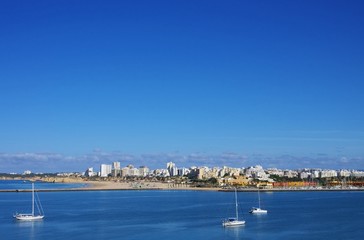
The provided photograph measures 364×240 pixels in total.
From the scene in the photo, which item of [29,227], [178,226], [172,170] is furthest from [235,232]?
[172,170]

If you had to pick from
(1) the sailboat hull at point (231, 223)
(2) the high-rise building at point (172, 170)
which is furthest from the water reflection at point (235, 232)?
(2) the high-rise building at point (172, 170)

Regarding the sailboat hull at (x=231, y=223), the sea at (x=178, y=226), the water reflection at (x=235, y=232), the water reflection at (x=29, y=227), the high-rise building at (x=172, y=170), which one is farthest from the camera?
the high-rise building at (x=172, y=170)

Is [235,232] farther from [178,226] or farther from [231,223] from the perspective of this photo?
[178,226]

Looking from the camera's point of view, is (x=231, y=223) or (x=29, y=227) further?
(x=29, y=227)

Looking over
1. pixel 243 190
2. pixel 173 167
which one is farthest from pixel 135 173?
pixel 243 190

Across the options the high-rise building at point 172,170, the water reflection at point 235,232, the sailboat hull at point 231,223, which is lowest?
the water reflection at point 235,232

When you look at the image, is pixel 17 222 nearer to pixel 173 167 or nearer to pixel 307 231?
pixel 307 231

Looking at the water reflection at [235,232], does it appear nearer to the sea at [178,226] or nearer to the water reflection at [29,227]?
the sea at [178,226]

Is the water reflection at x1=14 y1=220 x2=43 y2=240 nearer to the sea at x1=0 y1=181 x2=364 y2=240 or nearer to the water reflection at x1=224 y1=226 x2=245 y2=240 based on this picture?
the sea at x1=0 y1=181 x2=364 y2=240

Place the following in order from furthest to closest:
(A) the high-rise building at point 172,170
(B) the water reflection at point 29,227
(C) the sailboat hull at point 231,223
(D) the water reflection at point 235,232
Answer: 1. (A) the high-rise building at point 172,170
2. (C) the sailboat hull at point 231,223
3. (B) the water reflection at point 29,227
4. (D) the water reflection at point 235,232

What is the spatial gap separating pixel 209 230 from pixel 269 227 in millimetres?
4242

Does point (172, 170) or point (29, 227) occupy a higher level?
point (172, 170)

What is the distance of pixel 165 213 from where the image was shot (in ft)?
136

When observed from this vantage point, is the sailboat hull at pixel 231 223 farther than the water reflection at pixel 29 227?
Yes
